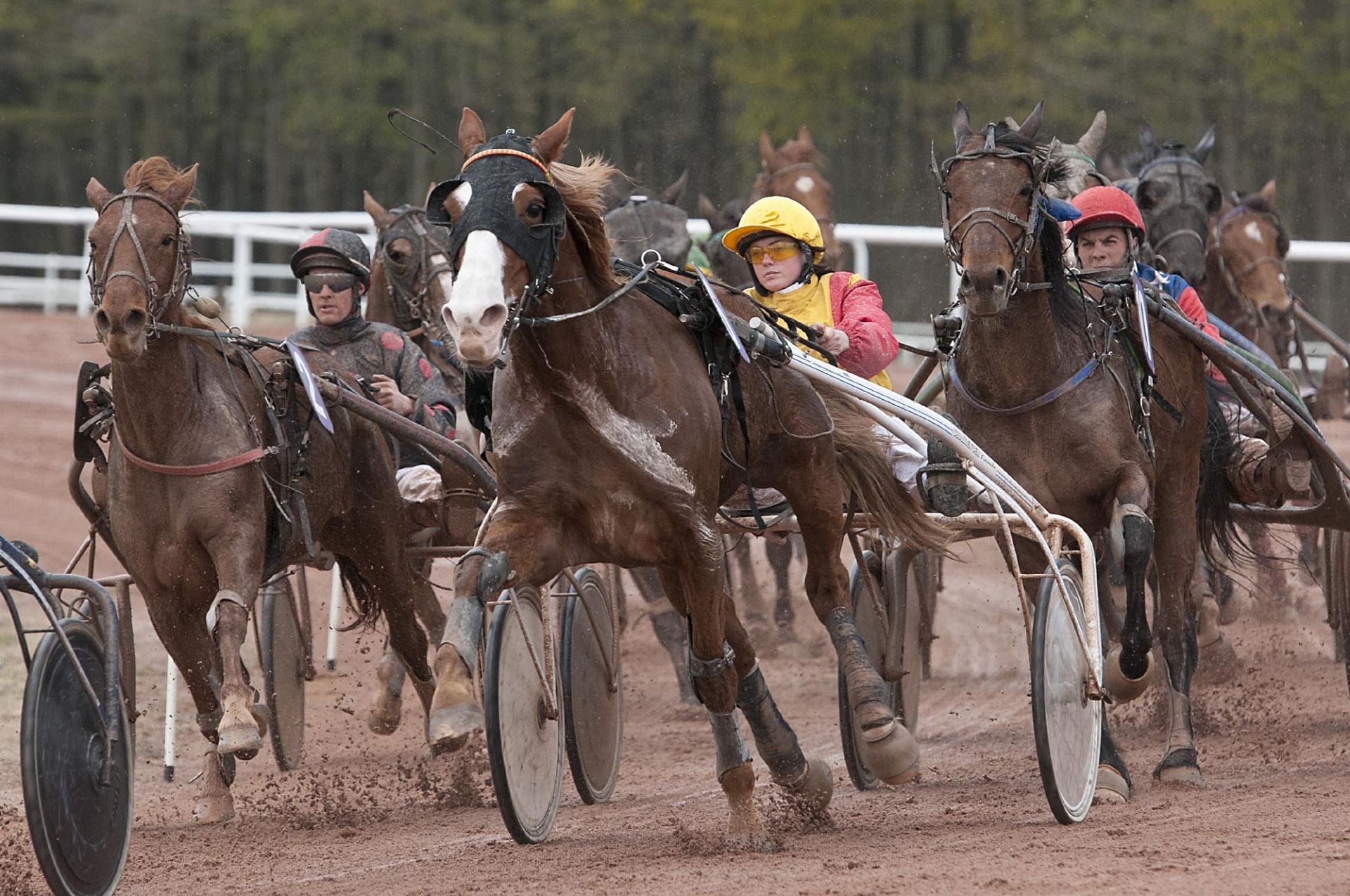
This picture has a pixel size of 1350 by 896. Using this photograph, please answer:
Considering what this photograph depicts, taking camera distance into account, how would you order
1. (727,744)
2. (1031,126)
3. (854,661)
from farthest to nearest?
(1031,126)
(854,661)
(727,744)

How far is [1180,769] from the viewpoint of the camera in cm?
605

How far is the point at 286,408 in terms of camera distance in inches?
246

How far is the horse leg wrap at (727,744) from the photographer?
512 centimetres

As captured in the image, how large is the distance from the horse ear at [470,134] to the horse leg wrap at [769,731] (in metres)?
1.71

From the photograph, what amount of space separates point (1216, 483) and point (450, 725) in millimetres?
3822

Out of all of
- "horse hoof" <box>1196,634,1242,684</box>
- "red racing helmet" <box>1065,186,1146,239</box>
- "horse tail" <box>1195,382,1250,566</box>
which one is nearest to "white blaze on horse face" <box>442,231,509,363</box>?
"red racing helmet" <box>1065,186,1146,239</box>

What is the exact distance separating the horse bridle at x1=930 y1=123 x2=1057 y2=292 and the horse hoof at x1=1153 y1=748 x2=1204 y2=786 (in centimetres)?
162

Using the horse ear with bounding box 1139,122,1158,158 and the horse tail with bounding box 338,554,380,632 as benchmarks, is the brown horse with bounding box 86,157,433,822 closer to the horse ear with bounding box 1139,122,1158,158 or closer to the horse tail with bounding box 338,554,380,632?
the horse tail with bounding box 338,554,380,632

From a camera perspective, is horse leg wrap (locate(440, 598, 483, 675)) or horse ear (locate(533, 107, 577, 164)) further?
horse ear (locate(533, 107, 577, 164))

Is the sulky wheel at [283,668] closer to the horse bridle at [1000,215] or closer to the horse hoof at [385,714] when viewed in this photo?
the horse hoof at [385,714]

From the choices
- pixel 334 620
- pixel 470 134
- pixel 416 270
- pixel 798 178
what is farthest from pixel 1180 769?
pixel 798 178

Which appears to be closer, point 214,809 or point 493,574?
point 493,574

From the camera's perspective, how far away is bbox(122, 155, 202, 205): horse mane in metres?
5.66

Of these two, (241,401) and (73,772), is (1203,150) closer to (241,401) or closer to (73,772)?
(241,401)
